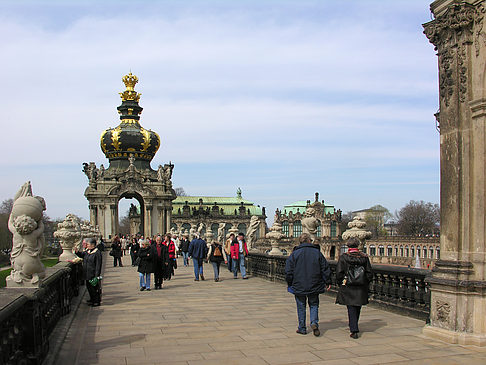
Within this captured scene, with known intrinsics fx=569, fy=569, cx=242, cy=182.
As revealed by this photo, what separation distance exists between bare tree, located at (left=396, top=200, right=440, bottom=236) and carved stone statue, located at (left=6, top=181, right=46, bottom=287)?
102563 mm

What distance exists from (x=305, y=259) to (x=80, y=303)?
6.99 meters

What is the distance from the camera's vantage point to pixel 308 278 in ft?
31.0

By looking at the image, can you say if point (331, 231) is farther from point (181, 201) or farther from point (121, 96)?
point (121, 96)

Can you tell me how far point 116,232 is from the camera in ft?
175

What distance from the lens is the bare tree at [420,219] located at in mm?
104500

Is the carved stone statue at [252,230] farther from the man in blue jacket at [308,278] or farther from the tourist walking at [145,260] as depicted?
the man in blue jacket at [308,278]

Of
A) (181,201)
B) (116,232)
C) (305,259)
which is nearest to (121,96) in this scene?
(116,232)

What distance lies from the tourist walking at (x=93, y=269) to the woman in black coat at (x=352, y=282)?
609 centimetres

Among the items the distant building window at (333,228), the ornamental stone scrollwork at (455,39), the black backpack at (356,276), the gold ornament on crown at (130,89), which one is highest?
the gold ornament on crown at (130,89)

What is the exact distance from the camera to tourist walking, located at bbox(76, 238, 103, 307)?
13.1 metres

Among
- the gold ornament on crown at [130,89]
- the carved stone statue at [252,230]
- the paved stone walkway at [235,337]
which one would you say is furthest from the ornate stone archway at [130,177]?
the paved stone walkway at [235,337]

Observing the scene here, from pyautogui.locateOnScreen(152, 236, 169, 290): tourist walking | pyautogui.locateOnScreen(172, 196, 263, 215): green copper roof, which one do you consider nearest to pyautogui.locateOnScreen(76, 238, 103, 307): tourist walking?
pyautogui.locateOnScreen(152, 236, 169, 290): tourist walking

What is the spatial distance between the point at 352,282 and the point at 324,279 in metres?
0.57

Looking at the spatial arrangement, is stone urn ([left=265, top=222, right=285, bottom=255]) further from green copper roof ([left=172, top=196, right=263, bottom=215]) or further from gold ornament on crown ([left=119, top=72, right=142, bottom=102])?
green copper roof ([left=172, top=196, right=263, bottom=215])
